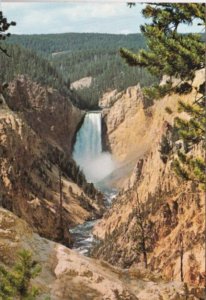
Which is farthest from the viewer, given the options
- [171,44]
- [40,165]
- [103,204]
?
[40,165]

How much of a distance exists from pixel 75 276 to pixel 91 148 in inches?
624

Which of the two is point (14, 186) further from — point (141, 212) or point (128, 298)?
point (128, 298)

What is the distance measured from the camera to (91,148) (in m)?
25.2

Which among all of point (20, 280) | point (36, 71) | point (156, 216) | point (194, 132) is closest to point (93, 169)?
point (156, 216)

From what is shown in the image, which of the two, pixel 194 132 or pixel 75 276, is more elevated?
pixel 194 132

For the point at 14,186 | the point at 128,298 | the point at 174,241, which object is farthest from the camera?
the point at 14,186

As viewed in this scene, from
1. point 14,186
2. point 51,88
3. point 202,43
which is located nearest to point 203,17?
point 202,43

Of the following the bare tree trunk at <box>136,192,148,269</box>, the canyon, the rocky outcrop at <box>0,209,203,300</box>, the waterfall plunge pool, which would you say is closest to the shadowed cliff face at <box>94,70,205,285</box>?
the canyon

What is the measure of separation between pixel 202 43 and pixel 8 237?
3.92 metres

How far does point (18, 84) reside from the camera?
52.1 meters

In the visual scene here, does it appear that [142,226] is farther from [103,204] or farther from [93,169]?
[103,204]

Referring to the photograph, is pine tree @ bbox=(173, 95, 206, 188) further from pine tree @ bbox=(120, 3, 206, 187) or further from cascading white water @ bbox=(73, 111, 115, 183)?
cascading white water @ bbox=(73, 111, 115, 183)

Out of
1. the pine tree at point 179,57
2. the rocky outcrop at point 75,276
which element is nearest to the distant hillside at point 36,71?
the rocky outcrop at point 75,276

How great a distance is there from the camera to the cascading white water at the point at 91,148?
1995 cm
